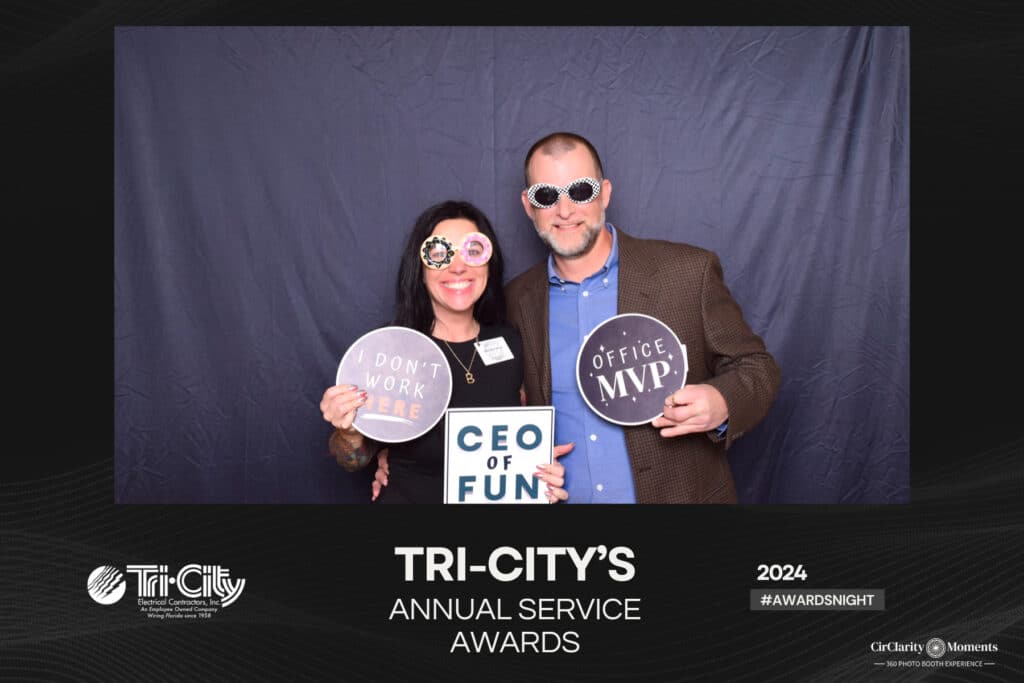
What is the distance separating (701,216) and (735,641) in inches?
69.9

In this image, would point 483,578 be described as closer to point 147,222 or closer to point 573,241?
point 573,241

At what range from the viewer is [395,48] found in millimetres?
3891

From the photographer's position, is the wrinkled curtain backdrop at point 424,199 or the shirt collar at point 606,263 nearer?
the shirt collar at point 606,263

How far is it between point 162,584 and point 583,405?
5.94 feet

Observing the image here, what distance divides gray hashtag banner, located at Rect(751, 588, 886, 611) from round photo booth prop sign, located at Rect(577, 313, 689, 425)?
851 mm

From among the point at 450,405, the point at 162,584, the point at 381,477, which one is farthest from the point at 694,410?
the point at 162,584

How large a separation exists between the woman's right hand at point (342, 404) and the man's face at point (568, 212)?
0.95 m

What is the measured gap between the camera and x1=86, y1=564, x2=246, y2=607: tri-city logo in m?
3.49

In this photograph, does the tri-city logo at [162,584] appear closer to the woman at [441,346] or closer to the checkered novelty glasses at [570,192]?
the woman at [441,346]

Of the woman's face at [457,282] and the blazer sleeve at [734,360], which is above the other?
the woman's face at [457,282]

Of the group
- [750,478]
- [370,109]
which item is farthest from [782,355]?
[370,109]

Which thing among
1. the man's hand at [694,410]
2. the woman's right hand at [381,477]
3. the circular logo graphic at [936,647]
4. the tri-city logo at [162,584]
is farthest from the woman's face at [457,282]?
the circular logo graphic at [936,647]

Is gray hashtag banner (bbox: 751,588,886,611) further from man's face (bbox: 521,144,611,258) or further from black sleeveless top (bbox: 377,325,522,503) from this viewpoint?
man's face (bbox: 521,144,611,258)

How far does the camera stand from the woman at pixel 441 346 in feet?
11.1
